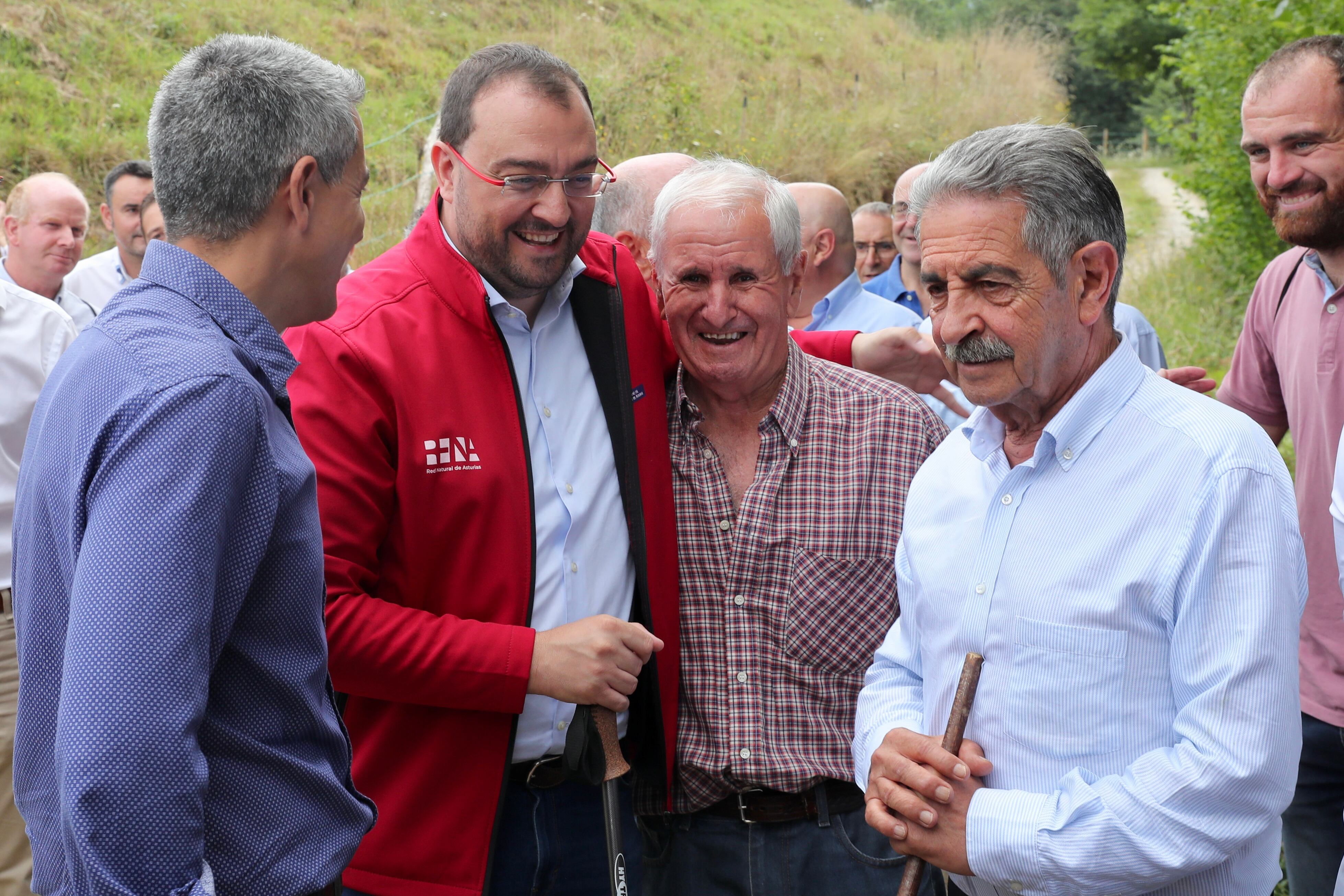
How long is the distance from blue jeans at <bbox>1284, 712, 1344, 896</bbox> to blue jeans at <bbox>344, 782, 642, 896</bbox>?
1.97 meters

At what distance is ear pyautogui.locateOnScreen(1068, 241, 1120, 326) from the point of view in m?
1.89

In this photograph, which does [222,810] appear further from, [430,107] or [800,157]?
[800,157]

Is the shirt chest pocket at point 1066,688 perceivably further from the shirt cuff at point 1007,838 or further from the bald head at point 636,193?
the bald head at point 636,193

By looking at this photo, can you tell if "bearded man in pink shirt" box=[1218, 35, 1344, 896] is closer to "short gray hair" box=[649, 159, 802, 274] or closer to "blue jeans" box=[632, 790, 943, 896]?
"blue jeans" box=[632, 790, 943, 896]

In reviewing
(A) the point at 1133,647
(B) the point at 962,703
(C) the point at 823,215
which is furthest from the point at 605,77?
(A) the point at 1133,647

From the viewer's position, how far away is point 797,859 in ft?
7.98

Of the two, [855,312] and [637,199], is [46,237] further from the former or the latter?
[855,312]

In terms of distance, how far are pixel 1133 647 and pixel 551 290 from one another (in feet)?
4.84

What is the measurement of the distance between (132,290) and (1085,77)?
36.8 m

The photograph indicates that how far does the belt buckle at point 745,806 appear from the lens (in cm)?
245

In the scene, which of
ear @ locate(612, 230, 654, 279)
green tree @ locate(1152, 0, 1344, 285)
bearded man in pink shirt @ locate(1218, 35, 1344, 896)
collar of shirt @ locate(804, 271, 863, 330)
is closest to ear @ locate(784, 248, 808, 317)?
ear @ locate(612, 230, 654, 279)

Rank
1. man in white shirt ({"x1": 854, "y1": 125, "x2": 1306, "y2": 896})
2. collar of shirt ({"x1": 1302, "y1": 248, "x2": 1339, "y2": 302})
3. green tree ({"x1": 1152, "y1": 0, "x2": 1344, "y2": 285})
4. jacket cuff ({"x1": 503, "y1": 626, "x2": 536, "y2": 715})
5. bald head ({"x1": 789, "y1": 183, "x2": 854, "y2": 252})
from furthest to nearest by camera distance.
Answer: green tree ({"x1": 1152, "y1": 0, "x2": 1344, "y2": 285})
bald head ({"x1": 789, "y1": 183, "x2": 854, "y2": 252})
collar of shirt ({"x1": 1302, "y1": 248, "x2": 1339, "y2": 302})
jacket cuff ({"x1": 503, "y1": 626, "x2": 536, "y2": 715})
man in white shirt ({"x1": 854, "y1": 125, "x2": 1306, "y2": 896})

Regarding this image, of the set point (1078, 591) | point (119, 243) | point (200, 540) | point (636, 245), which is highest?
point (636, 245)

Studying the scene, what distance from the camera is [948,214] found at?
6.41ft
